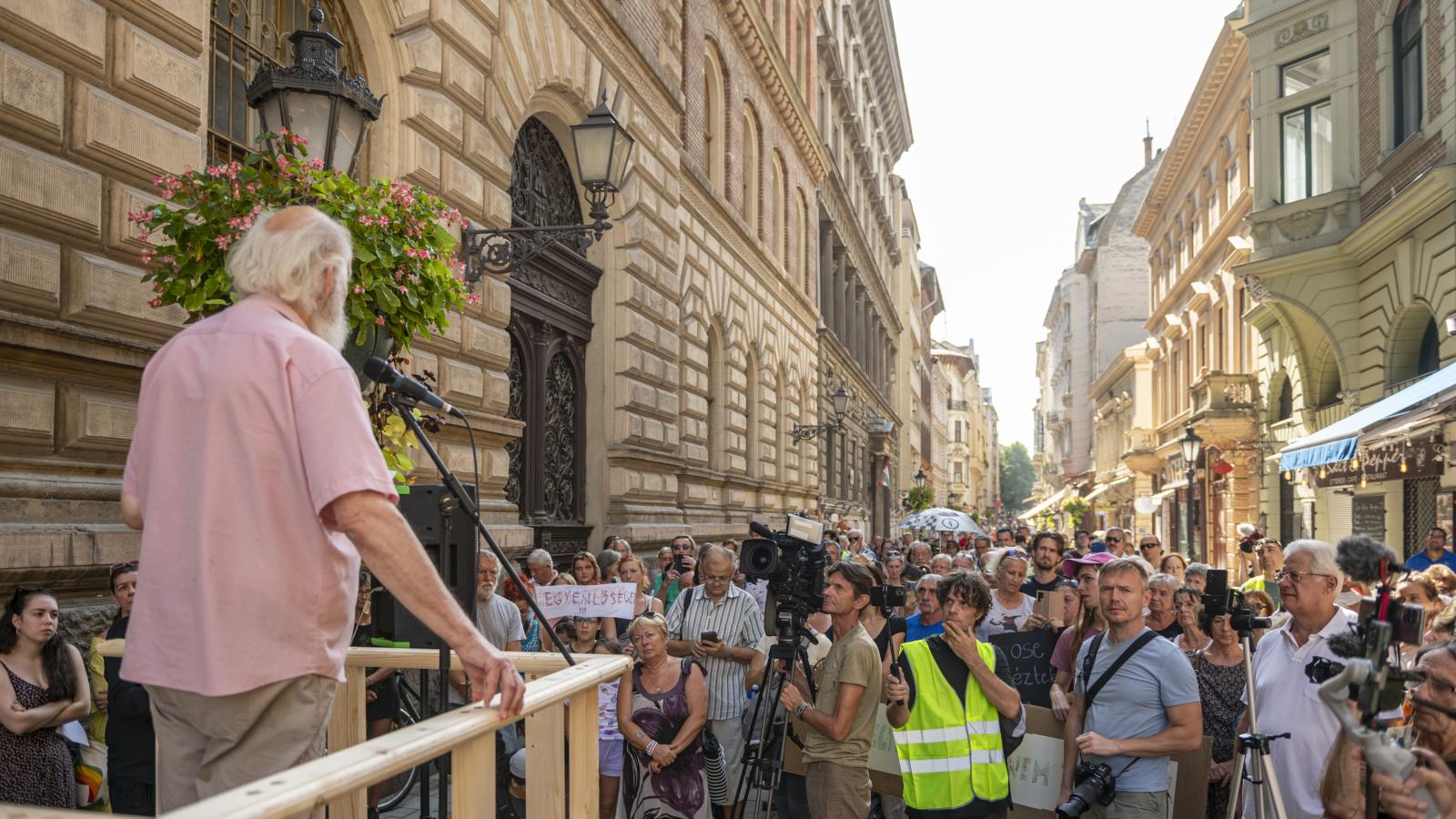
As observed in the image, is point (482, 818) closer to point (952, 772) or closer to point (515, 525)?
point (952, 772)

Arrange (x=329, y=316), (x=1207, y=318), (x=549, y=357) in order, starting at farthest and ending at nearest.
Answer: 1. (x=1207, y=318)
2. (x=549, y=357)
3. (x=329, y=316)

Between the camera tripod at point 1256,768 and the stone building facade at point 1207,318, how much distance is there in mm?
22102

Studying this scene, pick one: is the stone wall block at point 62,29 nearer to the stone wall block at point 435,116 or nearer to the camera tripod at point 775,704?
the stone wall block at point 435,116

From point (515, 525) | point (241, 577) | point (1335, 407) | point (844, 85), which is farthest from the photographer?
point (844, 85)

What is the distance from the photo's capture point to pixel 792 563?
7.12 metres

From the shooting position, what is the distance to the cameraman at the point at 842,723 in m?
6.25

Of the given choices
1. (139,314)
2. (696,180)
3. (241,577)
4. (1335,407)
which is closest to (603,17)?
(696,180)

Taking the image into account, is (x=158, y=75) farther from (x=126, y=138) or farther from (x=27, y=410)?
(x=27, y=410)

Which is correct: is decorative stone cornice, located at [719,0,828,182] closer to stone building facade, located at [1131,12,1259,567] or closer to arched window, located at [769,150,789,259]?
arched window, located at [769,150,789,259]

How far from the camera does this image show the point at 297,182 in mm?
5258

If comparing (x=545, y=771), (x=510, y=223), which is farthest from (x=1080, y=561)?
(x=545, y=771)

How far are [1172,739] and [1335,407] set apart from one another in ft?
69.8

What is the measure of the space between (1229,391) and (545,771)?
31503 mm

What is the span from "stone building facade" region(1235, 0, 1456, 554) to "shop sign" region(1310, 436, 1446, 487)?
3.51 feet
